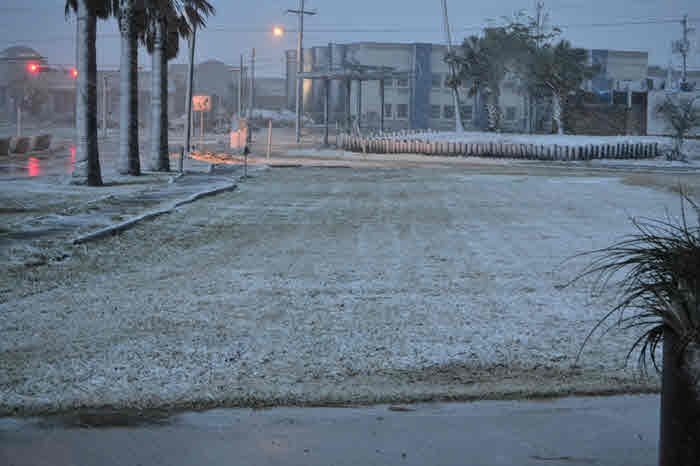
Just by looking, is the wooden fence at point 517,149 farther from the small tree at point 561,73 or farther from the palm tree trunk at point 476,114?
the palm tree trunk at point 476,114

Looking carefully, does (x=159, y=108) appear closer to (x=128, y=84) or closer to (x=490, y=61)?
(x=128, y=84)

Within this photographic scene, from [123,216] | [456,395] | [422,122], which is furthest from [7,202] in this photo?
[422,122]

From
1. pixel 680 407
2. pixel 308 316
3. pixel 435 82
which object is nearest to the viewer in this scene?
pixel 680 407

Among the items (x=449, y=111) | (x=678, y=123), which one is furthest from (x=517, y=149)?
(x=449, y=111)

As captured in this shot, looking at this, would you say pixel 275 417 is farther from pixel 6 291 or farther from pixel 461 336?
pixel 6 291

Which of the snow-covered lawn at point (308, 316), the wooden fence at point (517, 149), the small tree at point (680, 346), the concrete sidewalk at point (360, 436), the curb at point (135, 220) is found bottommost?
the concrete sidewalk at point (360, 436)

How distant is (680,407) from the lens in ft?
11.5

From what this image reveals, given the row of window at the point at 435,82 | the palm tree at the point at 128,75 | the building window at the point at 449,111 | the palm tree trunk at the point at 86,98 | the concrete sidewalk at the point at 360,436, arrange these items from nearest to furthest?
the concrete sidewalk at the point at 360,436
the palm tree trunk at the point at 86,98
the palm tree at the point at 128,75
the building window at the point at 449,111
the row of window at the point at 435,82

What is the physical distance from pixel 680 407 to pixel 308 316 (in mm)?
4476

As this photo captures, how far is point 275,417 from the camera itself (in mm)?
4863

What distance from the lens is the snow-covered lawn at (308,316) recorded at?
5492 millimetres

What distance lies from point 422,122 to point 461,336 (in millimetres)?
91286

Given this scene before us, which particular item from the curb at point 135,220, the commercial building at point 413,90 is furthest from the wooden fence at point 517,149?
the commercial building at point 413,90

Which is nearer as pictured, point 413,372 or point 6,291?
point 413,372
